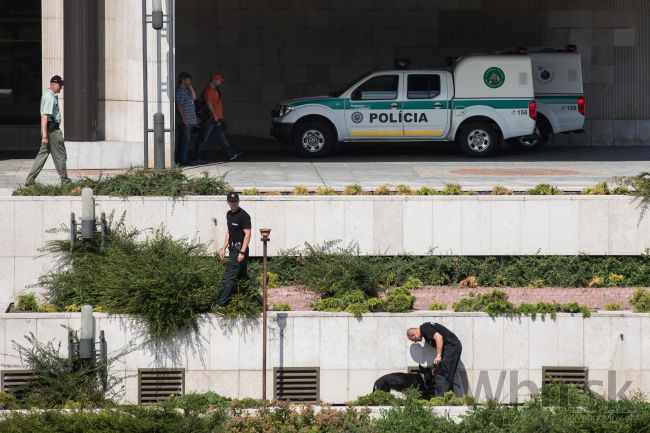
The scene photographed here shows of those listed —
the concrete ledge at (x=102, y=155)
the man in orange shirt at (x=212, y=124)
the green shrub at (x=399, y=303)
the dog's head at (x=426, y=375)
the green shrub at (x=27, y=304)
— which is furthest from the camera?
the man in orange shirt at (x=212, y=124)

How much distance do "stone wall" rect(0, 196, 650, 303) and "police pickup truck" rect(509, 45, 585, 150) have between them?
27.3ft

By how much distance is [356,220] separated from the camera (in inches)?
733

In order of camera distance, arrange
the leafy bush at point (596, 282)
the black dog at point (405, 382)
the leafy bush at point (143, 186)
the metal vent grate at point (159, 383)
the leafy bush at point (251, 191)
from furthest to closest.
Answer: the leafy bush at point (251, 191), the leafy bush at point (143, 186), the leafy bush at point (596, 282), the metal vent grate at point (159, 383), the black dog at point (405, 382)

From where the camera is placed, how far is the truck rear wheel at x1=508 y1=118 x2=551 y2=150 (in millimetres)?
26953

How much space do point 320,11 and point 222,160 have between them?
5.45 metres

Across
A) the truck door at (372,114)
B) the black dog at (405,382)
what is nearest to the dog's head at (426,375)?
the black dog at (405,382)

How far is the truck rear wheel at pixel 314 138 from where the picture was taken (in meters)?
25.5

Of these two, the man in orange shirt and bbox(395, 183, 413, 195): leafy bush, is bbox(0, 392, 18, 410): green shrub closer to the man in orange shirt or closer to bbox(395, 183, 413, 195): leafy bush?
bbox(395, 183, 413, 195): leafy bush

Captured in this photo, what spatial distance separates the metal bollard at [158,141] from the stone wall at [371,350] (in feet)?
20.3

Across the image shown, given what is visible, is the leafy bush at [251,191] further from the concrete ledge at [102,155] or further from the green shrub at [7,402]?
the green shrub at [7,402]

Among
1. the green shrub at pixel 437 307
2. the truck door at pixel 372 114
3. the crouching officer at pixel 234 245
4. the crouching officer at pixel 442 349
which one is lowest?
the crouching officer at pixel 442 349

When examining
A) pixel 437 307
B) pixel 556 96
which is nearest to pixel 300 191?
pixel 437 307

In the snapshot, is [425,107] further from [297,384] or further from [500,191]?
[297,384]

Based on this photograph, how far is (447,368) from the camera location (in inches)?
624
